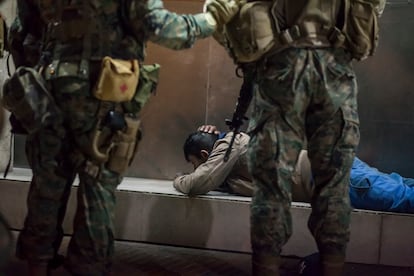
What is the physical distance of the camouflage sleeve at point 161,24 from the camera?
6.89 feet

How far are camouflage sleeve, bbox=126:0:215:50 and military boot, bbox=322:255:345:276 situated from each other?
1.03 metres

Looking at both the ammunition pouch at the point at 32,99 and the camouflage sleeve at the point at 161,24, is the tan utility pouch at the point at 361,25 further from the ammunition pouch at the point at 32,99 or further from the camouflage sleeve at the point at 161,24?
the ammunition pouch at the point at 32,99

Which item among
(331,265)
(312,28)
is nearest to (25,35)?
(312,28)

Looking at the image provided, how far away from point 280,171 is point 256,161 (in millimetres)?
106

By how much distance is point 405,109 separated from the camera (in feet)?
12.6

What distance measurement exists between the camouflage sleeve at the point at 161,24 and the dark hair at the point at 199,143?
4.61 feet

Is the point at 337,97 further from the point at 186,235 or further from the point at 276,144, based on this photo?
the point at 186,235

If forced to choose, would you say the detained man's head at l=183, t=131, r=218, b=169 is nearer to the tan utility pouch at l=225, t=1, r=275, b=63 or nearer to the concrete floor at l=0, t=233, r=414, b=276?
the concrete floor at l=0, t=233, r=414, b=276

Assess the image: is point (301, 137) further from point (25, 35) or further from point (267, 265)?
point (25, 35)

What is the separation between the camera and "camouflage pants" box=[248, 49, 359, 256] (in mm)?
2279

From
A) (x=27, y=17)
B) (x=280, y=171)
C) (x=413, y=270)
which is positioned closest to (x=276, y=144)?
(x=280, y=171)

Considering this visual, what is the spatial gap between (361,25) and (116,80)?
998 millimetres

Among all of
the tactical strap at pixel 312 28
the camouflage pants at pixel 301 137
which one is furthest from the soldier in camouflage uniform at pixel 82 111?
the camouflage pants at pixel 301 137

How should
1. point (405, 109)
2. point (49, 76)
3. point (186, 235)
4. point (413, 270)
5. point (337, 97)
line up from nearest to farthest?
1. point (49, 76)
2. point (337, 97)
3. point (413, 270)
4. point (186, 235)
5. point (405, 109)
